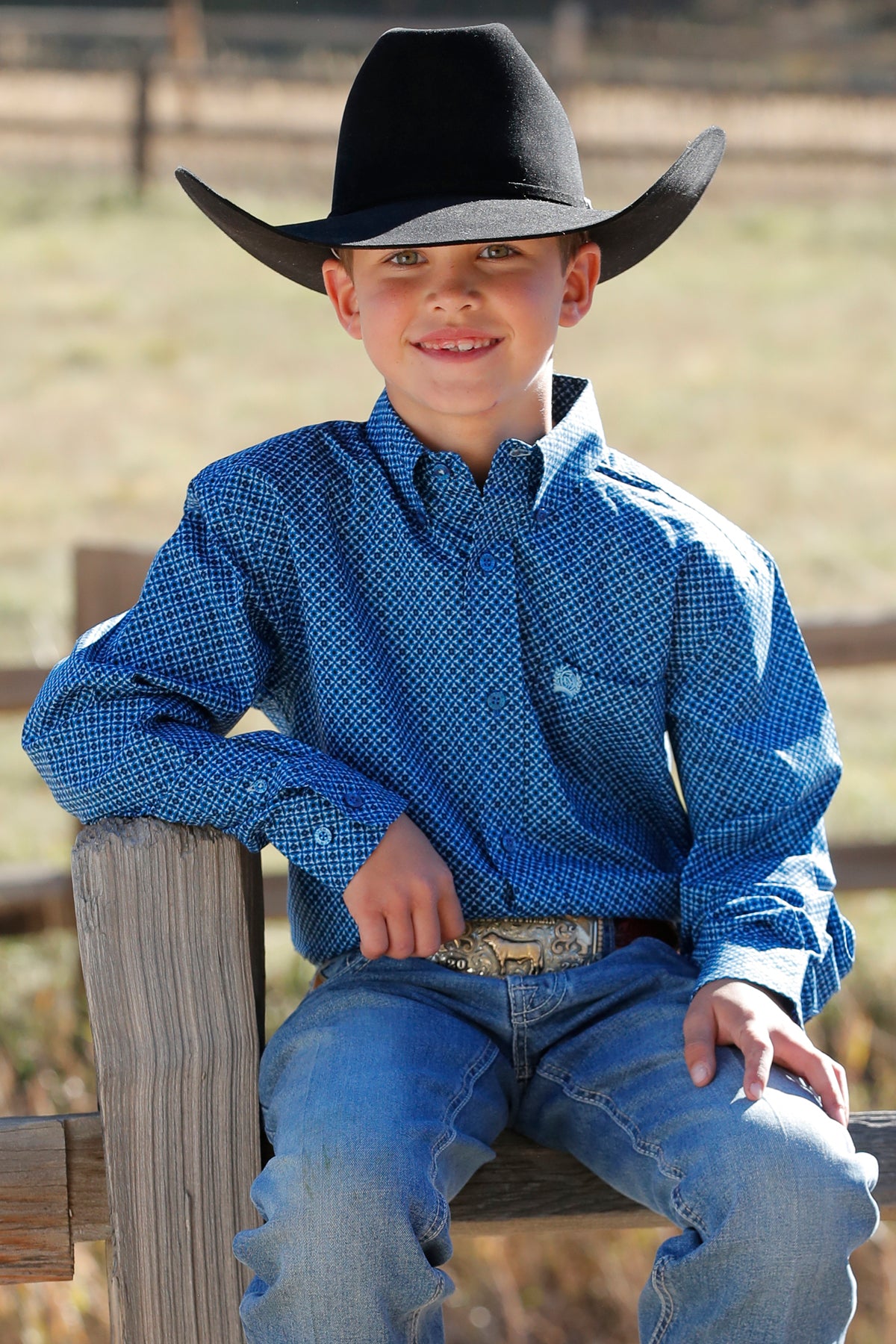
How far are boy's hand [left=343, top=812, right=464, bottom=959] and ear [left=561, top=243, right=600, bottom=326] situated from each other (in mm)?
730

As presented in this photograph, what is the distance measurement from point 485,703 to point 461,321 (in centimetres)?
44

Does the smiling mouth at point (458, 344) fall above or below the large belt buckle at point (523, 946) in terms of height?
above

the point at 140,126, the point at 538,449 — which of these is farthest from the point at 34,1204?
the point at 140,126

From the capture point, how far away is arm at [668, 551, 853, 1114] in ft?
5.61

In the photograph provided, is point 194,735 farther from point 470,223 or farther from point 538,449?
point 470,223

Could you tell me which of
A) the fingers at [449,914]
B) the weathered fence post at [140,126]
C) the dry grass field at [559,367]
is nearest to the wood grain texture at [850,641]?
the dry grass field at [559,367]

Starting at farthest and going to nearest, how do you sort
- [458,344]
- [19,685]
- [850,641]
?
1. [850,641]
2. [19,685]
3. [458,344]

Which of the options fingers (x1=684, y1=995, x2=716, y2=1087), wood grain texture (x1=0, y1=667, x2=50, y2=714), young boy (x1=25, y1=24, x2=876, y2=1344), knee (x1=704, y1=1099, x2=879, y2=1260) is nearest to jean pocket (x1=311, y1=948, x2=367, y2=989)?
young boy (x1=25, y1=24, x2=876, y2=1344)

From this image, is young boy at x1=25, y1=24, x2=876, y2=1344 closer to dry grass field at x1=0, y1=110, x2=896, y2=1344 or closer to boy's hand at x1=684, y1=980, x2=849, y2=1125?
boy's hand at x1=684, y1=980, x2=849, y2=1125

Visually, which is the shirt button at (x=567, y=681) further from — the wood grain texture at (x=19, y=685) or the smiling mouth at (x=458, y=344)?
the wood grain texture at (x=19, y=685)

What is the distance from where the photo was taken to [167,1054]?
1.57 meters

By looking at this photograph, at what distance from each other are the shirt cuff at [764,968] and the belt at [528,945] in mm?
141

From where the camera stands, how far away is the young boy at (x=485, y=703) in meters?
1.62

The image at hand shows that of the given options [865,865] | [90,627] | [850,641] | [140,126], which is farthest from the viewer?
[140,126]
